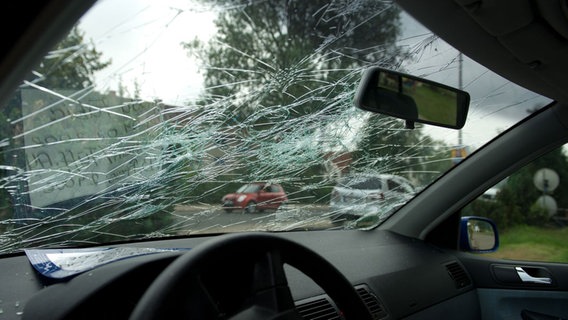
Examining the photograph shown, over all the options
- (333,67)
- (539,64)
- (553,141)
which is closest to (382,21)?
(333,67)

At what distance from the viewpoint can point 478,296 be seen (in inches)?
144

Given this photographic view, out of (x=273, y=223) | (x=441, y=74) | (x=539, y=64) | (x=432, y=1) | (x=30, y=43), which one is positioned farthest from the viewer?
(x=273, y=223)

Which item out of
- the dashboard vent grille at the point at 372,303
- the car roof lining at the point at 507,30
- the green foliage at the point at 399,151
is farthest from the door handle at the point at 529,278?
the car roof lining at the point at 507,30

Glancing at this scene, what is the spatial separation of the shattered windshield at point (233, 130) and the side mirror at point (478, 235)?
619 mm

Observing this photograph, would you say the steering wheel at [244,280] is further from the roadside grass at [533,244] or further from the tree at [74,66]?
the roadside grass at [533,244]

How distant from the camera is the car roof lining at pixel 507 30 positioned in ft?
5.27

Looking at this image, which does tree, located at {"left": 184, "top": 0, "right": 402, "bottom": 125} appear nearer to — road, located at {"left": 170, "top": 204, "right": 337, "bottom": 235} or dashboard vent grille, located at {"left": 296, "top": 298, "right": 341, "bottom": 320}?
road, located at {"left": 170, "top": 204, "right": 337, "bottom": 235}

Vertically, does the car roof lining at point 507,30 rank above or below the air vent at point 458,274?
above

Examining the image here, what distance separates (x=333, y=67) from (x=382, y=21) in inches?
17.7

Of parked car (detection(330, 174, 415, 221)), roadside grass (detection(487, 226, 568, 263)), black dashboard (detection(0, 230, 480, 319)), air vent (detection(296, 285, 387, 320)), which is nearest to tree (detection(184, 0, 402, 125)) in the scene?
parked car (detection(330, 174, 415, 221))

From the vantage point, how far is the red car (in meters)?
3.08

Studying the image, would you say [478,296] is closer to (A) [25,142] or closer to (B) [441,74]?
(B) [441,74]

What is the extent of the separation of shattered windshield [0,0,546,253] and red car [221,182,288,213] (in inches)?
0.4

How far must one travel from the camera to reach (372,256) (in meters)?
3.14
